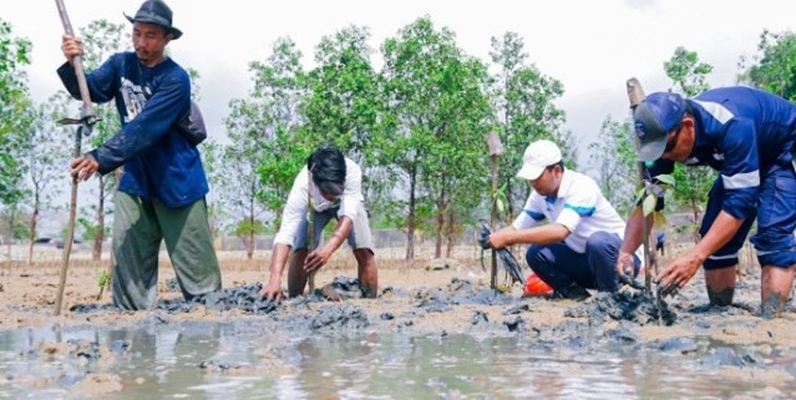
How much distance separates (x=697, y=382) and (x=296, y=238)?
412 centimetres

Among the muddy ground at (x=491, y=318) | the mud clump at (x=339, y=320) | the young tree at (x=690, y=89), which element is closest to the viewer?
the muddy ground at (x=491, y=318)

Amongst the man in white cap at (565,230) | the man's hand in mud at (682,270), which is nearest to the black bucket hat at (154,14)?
the man in white cap at (565,230)

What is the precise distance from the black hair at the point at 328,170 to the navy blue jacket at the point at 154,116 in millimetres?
789

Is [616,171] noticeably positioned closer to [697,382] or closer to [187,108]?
[187,108]

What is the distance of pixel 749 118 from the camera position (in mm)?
4992

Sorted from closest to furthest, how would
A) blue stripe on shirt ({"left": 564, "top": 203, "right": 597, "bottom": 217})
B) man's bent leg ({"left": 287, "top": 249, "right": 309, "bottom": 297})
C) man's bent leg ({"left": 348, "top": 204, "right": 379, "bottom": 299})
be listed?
blue stripe on shirt ({"left": 564, "top": 203, "right": 597, "bottom": 217}), man's bent leg ({"left": 348, "top": 204, "right": 379, "bottom": 299}), man's bent leg ({"left": 287, "top": 249, "right": 309, "bottom": 297})

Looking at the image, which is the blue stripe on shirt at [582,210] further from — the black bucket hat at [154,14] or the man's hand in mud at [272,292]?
the black bucket hat at [154,14]

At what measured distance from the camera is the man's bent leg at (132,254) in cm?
645

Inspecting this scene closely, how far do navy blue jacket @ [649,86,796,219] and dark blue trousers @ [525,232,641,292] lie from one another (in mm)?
1026

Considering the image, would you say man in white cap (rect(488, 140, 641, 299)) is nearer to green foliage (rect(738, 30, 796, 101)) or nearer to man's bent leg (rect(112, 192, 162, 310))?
man's bent leg (rect(112, 192, 162, 310))

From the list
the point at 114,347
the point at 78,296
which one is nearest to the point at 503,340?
the point at 114,347

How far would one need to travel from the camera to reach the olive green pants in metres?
6.47

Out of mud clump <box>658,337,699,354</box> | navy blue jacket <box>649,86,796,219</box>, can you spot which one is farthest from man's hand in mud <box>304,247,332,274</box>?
mud clump <box>658,337,699,354</box>

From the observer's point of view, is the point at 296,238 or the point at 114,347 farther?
the point at 296,238
